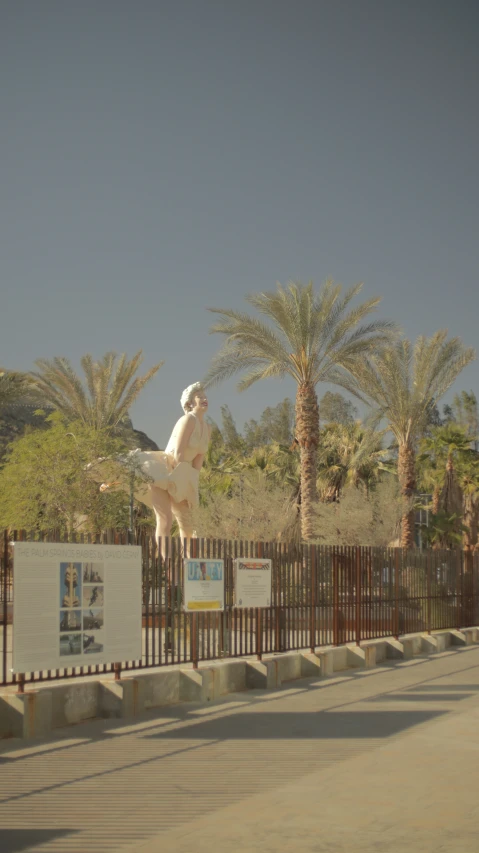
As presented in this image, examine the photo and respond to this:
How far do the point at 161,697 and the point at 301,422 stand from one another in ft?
69.0

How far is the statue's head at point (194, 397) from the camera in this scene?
35.4 metres

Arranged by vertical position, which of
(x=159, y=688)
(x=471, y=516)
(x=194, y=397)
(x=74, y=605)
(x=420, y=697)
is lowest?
(x=420, y=697)

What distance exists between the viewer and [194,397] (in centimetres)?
3566

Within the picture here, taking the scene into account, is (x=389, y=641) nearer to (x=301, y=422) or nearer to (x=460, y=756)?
(x=460, y=756)

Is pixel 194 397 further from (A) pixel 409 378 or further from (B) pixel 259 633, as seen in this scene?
(B) pixel 259 633

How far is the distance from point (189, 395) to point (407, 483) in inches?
326

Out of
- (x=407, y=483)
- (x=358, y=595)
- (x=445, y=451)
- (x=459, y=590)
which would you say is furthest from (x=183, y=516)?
(x=358, y=595)

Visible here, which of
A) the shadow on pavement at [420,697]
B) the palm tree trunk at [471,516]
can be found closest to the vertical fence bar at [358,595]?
the shadow on pavement at [420,697]

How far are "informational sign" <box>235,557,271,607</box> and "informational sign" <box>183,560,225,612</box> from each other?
17.3 inches

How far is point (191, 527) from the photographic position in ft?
115

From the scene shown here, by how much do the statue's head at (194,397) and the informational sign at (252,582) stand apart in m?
20.4

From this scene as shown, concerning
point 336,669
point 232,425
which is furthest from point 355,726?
point 232,425

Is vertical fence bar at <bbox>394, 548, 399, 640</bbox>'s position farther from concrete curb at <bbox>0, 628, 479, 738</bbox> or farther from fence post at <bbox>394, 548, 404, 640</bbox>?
concrete curb at <bbox>0, 628, 479, 738</bbox>

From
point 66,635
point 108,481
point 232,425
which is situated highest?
point 232,425
